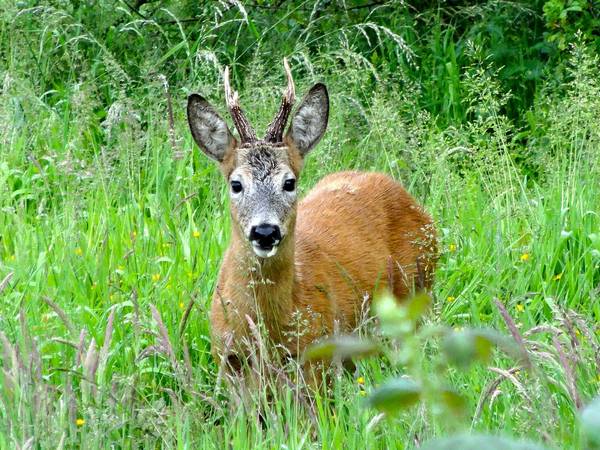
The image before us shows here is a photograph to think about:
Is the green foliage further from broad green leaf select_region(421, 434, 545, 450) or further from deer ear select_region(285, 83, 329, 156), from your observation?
broad green leaf select_region(421, 434, 545, 450)

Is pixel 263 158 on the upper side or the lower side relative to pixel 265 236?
upper

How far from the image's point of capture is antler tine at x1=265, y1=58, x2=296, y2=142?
457 centimetres

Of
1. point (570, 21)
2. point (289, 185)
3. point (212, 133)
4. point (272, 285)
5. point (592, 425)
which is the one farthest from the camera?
point (570, 21)

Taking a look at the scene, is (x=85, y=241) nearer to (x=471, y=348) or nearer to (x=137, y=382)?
(x=137, y=382)

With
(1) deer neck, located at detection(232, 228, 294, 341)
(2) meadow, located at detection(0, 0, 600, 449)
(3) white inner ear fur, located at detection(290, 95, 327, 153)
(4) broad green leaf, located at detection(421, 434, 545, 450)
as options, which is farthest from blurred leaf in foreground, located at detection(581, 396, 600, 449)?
(3) white inner ear fur, located at detection(290, 95, 327, 153)

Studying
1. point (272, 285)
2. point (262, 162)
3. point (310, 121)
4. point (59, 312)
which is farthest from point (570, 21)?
point (59, 312)

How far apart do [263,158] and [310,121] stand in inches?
16.8

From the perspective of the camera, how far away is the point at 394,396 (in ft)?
3.84

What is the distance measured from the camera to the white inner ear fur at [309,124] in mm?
4961

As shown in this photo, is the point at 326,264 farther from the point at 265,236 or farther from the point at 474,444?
the point at 474,444

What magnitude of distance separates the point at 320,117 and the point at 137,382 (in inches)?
66.5

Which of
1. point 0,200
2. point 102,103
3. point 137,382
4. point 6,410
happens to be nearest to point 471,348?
point 6,410

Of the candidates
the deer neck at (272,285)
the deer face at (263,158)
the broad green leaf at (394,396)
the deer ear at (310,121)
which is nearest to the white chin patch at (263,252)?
the deer face at (263,158)

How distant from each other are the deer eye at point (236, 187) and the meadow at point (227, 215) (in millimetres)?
456
